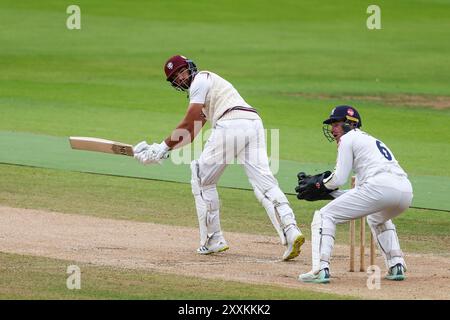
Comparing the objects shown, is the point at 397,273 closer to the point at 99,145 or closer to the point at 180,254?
the point at 180,254

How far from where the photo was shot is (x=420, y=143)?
2094 cm

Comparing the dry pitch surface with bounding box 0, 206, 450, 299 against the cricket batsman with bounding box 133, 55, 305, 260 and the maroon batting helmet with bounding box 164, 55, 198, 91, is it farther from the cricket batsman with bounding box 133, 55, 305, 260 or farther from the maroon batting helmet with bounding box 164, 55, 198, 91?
the maroon batting helmet with bounding box 164, 55, 198, 91

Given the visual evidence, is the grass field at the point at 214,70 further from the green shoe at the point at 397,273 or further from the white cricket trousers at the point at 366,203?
the green shoe at the point at 397,273

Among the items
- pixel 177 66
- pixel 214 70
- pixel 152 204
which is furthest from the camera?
pixel 214 70

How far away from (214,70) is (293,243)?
17.8 m

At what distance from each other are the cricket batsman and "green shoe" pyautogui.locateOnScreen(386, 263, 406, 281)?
113cm

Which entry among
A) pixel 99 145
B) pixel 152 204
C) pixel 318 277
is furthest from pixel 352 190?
pixel 152 204

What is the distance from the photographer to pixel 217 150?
→ 477 inches

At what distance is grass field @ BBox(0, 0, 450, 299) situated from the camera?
578 inches

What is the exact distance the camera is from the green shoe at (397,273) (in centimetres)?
1107

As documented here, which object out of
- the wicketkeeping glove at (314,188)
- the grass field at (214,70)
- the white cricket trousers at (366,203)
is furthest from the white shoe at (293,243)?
the grass field at (214,70)

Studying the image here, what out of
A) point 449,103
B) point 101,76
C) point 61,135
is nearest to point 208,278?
point 61,135

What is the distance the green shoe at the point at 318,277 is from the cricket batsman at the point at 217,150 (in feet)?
3.65

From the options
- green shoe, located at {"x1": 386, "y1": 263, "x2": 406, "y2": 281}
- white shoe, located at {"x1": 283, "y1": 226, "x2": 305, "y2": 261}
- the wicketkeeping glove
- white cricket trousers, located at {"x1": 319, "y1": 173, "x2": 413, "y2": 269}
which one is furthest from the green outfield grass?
the wicketkeeping glove
